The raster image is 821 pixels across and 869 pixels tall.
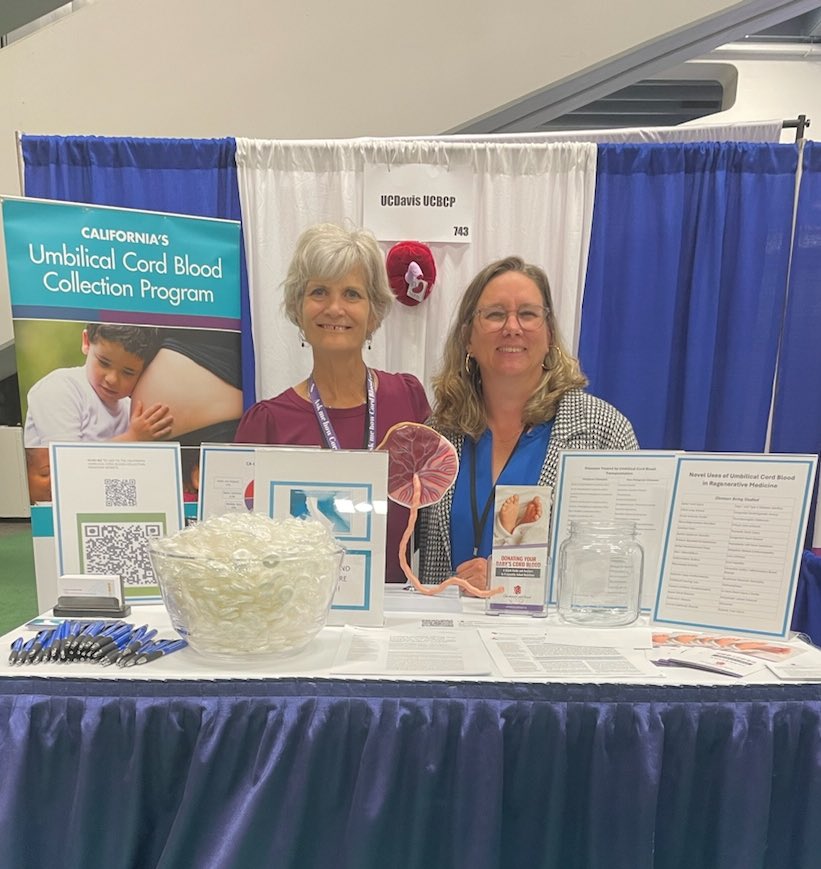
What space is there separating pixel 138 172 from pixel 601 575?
2.46 m

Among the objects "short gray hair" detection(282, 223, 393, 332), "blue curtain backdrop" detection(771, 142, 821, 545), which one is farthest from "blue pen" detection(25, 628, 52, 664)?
"blue curtain backdrop" detection(771, 142, 821, 545)

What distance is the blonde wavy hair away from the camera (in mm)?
1661

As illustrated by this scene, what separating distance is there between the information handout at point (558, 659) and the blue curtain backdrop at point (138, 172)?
2.22 m

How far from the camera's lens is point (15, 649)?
0.94 m

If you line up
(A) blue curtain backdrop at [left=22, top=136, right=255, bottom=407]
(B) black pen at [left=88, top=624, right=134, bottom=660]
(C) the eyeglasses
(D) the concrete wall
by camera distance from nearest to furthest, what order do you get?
(B) black pen at [left=88, top=624, right=134, bottom=660], (C) the eyeglasses, (A) blue curtain backdrop at [left=22, top=136, right=255, bottom=407], (D) the concrete wall

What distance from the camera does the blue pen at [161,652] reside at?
0.93 metres

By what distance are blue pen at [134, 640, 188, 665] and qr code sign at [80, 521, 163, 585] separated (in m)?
0.26

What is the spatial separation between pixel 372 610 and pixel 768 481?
75 cm

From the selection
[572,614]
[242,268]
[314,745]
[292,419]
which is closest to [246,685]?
[314,745]

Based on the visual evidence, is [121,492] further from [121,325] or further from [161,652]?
[121,325]

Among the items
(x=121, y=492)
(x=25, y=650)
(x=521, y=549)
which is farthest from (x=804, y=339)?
(x=25, y=650)

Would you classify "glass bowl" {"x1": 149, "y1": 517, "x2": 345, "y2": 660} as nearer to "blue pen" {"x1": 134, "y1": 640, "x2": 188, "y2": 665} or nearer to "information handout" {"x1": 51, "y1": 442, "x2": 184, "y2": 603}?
"blue pen" {"x1": 134, "y1": 640, "x2": 188, "y2": 665}

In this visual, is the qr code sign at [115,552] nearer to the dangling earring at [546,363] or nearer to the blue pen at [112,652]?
the blue pen at [112,652]

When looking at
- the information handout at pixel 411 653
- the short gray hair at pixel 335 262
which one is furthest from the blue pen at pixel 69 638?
the short gray hair at pixel 335 262
